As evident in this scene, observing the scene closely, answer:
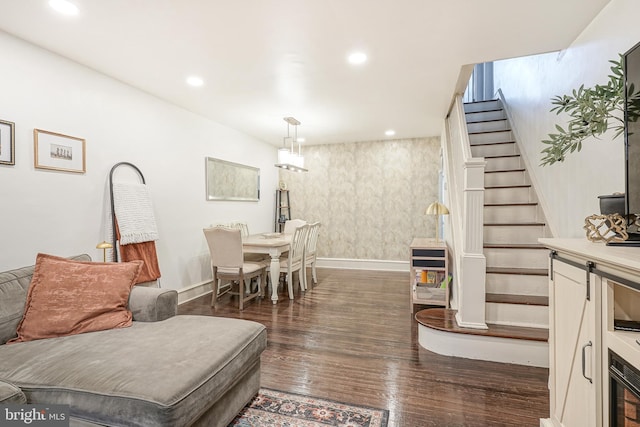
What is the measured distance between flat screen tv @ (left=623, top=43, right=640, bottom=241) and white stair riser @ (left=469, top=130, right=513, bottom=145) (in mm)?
3046

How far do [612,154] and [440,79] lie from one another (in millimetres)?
1673

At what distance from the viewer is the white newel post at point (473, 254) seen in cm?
249

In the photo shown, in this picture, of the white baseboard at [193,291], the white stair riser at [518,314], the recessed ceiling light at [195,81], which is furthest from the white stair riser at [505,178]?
the white baseboard at [193,291]

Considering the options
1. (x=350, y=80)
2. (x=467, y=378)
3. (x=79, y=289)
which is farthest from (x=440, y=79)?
(x=79, y=289)

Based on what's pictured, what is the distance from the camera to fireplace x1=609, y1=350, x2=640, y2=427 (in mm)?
913

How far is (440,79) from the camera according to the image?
3162 millimetres

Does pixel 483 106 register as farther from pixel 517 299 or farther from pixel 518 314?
pixel 518 314

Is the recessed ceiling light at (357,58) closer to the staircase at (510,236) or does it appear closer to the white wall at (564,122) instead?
the white wall at (564,122)

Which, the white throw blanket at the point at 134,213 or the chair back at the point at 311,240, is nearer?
the white throw blanket at the point at 134,213

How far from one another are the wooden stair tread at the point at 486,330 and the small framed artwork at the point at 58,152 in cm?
336

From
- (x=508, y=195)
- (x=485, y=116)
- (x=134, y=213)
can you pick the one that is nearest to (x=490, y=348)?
(x=508, y=195)

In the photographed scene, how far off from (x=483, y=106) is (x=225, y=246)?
4.51 meters

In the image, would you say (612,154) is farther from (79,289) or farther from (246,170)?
(246,170)

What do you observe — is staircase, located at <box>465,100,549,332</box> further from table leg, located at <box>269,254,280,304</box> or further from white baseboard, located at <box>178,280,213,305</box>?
white baseboard, located at <box>178,280,213,305</box>
